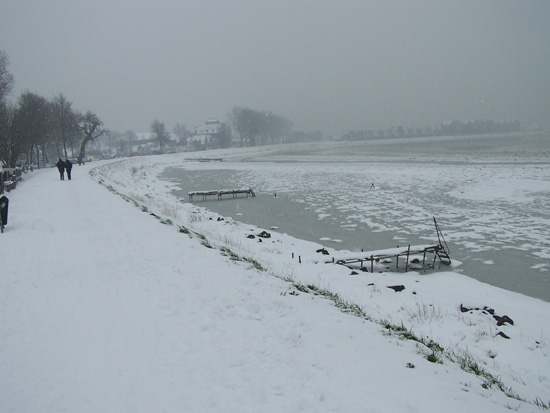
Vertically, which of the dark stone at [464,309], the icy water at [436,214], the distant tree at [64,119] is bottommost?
the dark stone at [464,309]

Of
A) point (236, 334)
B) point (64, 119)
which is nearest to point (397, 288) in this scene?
point (236, 334)

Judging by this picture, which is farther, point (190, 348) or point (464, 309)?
point (464, 309)

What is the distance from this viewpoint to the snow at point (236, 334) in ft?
17.2

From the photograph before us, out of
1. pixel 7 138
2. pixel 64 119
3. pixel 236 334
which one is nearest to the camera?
pixel 236 334

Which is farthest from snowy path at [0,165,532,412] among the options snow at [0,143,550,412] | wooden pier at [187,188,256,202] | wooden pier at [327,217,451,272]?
wooden pier at [187,188,256,202]

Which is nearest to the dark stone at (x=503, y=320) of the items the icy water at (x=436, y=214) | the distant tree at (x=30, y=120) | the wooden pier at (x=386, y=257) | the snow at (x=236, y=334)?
the snow at (x=236, y=334)

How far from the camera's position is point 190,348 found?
643 cm

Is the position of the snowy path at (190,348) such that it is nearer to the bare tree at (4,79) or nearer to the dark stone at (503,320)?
the dark stone at (503,320)

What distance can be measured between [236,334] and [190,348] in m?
0.94

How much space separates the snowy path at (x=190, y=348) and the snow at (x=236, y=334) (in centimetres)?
3

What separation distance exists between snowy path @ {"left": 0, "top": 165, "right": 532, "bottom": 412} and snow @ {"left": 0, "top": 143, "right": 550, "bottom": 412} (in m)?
0.03

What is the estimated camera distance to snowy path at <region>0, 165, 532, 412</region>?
16.9ft

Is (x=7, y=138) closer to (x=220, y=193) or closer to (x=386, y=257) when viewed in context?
(x=220, y=193)

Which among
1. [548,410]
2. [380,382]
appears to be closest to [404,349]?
[380,382]
